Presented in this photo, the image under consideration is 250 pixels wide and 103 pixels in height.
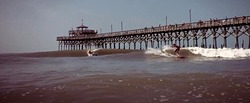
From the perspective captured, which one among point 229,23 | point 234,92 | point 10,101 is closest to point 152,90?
point 234,92

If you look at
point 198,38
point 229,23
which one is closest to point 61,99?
point 229,23

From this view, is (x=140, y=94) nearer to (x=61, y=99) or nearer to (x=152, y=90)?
(x=152, y=90)

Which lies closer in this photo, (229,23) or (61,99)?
(61,99)

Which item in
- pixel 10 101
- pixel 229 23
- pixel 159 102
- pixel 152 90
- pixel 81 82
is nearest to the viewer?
pixel 159 102

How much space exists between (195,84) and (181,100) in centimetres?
162

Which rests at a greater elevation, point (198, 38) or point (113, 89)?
point (198, 38)

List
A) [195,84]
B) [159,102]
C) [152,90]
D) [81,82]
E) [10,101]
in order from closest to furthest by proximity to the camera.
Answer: [159,102] < [10,101] < [152,90] < [195,84] < [81,82]

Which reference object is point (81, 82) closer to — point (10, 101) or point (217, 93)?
point (10, 101)

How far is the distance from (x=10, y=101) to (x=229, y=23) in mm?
27096

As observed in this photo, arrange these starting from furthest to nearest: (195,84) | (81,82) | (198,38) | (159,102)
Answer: (198,38) → (81,82) → (195,84) → (159,102)

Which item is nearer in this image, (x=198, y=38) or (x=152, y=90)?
(x=152, y=90)

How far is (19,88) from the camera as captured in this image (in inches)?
264

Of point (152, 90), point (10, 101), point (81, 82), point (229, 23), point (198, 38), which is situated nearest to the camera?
point (10, 101)

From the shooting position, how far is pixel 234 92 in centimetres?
572
